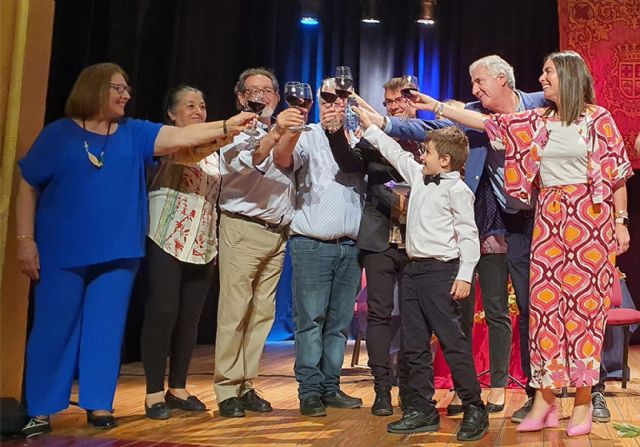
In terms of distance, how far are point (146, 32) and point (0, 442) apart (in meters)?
3.65

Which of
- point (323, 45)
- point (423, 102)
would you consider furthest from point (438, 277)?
point (323, 45)

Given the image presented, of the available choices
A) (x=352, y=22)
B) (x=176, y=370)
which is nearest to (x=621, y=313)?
(x=176, y=370)

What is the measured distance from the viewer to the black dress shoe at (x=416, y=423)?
3.15m

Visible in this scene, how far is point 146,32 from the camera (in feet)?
19.2

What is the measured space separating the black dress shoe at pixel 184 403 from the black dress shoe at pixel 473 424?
1.22 m

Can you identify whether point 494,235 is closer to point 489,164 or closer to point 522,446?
point 489,164

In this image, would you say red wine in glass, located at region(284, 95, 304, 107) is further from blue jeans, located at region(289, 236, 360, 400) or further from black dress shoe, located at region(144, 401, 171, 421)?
black dress shoe, located at region(144, 401, 171, 421)

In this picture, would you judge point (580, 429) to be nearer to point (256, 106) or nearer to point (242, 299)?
point (242, 299)

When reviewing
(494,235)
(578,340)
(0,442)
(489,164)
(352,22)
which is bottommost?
(0,442)

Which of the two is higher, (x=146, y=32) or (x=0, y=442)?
(x=146, y=32)

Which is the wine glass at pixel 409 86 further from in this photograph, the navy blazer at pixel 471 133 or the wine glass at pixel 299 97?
the wine glass at pixel 299 97

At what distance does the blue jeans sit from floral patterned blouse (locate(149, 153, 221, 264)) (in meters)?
0.41

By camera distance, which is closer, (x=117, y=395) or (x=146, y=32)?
(x=117, y=395)

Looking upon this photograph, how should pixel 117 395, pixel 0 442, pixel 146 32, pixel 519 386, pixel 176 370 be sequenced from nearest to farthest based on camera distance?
pixel 0 442
pixel 176 370
pixel 117 395
pixel 519 386
pixel 146 32
